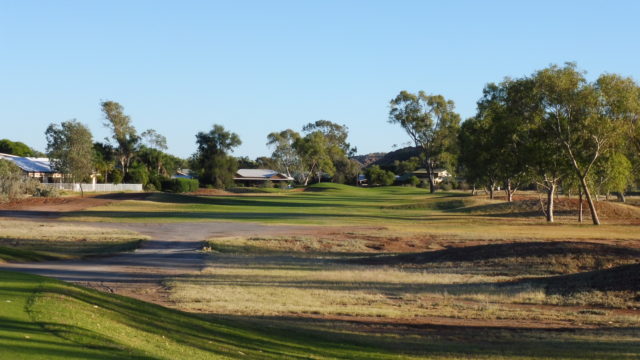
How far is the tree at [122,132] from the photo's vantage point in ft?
405

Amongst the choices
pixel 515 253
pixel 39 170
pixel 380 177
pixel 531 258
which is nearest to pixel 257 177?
pixel 380 177

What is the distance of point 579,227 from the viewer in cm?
5131

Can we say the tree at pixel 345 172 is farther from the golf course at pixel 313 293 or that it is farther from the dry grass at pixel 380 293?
the dry grass at pixel 380 293

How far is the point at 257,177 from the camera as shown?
529 ft

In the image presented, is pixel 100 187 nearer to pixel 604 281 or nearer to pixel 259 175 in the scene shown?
pixel 259 175

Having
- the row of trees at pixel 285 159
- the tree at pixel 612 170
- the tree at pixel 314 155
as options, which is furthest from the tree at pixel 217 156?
the tree at pixel 612 170

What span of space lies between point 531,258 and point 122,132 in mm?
106243

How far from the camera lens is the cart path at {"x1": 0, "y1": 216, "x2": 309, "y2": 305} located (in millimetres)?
21780

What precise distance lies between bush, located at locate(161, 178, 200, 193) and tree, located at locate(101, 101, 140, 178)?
14344 millimetres

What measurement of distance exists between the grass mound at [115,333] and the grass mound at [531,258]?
15378mm

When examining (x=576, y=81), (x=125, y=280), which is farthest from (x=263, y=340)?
(x=576, y=81)

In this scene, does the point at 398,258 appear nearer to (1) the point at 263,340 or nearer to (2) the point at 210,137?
(1) the point at 263,340

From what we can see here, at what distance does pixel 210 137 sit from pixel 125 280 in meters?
108

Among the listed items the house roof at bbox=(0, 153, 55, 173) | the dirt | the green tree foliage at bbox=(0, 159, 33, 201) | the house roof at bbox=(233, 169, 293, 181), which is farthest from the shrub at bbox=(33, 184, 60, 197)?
the house roof at bbox=(233, 169, 293, 181)
